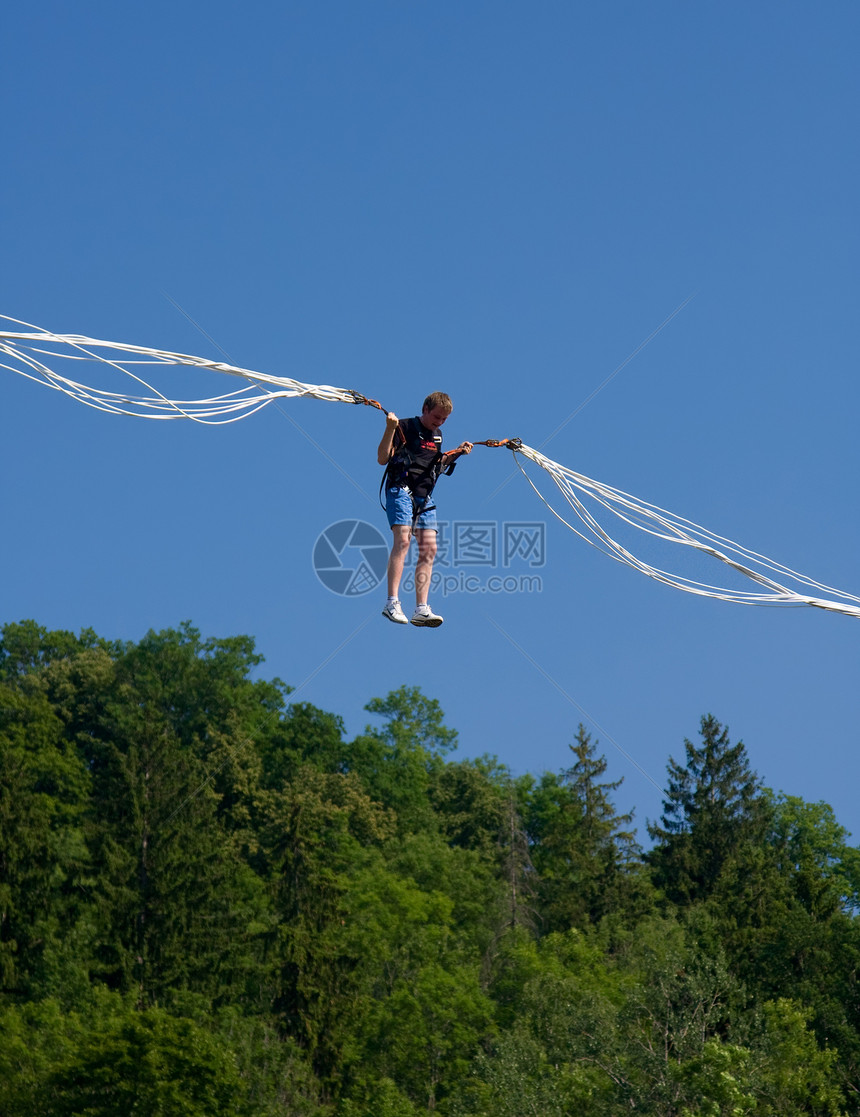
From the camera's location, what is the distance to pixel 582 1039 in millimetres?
34438

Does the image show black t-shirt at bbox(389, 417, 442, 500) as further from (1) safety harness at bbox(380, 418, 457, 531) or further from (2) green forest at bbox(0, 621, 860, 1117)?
(2) green forest at bbox(0, 621, 860, 1117)

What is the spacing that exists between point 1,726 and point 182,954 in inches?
849

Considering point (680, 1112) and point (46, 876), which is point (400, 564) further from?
point (46, 876)

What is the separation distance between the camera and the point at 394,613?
42.5ft

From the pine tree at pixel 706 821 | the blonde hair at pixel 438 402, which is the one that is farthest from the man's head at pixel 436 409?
the pine tree at pixel 706 821

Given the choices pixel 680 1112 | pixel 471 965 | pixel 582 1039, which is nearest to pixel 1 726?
pixel 471 965

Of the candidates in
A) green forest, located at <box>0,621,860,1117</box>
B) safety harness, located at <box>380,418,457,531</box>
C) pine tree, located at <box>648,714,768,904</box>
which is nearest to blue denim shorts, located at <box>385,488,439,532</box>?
safety harness, located at <box>380,418,457,531</box>

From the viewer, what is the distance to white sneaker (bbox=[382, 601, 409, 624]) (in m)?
12.9

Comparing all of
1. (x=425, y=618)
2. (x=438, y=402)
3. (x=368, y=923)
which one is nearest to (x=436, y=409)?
(x=438, y=402)

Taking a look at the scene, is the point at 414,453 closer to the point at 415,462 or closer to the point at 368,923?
the point at 415,462

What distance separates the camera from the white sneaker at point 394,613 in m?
12.9

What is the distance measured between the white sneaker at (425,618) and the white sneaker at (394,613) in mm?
98

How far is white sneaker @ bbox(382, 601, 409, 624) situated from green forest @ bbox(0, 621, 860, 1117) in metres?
17.7

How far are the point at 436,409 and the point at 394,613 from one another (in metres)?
1.83
